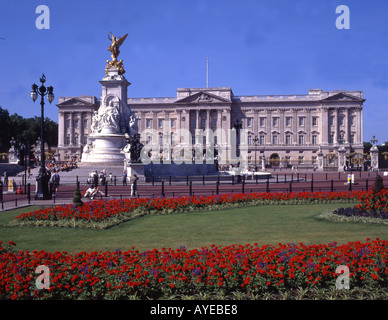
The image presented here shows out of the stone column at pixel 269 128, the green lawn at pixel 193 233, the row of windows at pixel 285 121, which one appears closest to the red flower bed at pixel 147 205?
the green lawn at pixel 193 233

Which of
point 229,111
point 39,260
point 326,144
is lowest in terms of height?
point 39,260

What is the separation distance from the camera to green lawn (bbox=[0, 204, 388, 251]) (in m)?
11.2

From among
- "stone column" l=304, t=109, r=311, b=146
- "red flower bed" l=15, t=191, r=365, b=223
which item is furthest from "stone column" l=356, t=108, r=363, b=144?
"red flower bed" l=15, t=191, r=365, b=223

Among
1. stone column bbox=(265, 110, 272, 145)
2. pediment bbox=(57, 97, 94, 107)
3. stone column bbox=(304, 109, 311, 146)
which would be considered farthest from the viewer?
pediment bbox=(57, 97, 94, 107)

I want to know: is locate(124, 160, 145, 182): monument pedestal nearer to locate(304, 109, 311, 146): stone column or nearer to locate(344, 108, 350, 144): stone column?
locate(304, 109, 311, 146): stone column

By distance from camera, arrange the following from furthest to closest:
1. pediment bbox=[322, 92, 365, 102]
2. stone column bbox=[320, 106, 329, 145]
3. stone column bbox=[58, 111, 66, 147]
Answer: stone column bbox=[58, 111, 66, 147] < stone column bbox=[320, 106, 329, 145] < pediment bbox=[322, 92, 365, 102]

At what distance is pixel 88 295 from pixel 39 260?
155 cm

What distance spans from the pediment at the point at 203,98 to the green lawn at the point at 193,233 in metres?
93.2

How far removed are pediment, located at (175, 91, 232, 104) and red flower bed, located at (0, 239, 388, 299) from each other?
101 m

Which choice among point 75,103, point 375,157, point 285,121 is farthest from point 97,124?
point 285,121
